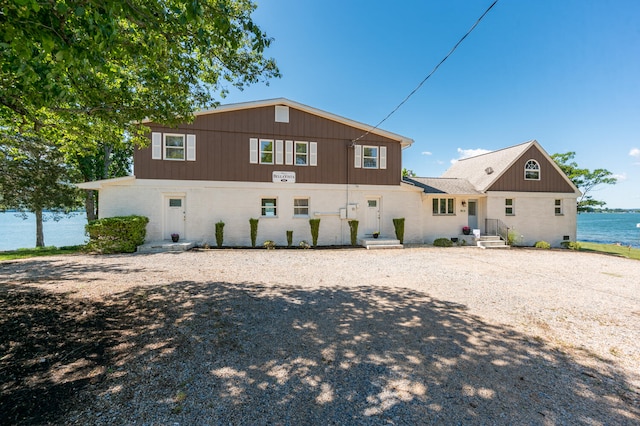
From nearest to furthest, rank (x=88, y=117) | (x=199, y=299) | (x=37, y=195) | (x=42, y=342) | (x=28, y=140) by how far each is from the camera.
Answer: (x=42, y=342), (x=199, y=299), (x=88, y=117), (x=28, y=140), (x=37, y=195)

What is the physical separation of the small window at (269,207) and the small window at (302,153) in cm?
252

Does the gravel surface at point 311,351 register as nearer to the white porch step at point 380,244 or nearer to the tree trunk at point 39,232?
the white porch step at point 380,244

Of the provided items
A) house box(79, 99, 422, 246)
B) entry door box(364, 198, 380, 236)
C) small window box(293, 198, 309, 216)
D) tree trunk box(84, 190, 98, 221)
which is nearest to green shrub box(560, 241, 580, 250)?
house box(79, 99, 422, 246)

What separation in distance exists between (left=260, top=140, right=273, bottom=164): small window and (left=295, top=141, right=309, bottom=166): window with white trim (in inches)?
55.1

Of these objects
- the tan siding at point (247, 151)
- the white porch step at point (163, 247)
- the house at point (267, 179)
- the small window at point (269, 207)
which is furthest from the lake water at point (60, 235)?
the small window at point (269, 207)

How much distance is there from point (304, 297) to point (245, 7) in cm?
750

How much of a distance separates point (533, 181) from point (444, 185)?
17.8 feet


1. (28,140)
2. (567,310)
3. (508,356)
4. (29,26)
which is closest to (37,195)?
(28,140)

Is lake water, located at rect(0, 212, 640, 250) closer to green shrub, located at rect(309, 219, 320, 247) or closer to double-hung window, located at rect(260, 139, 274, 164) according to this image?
double-hung window, located at rect(260, 139, 274, 164)

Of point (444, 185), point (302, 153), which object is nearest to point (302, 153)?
point (302, 153)

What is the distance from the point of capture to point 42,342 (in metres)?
3.62

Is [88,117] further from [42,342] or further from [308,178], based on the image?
[308,178]

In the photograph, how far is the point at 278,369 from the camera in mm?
3234

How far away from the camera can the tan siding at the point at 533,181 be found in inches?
672
